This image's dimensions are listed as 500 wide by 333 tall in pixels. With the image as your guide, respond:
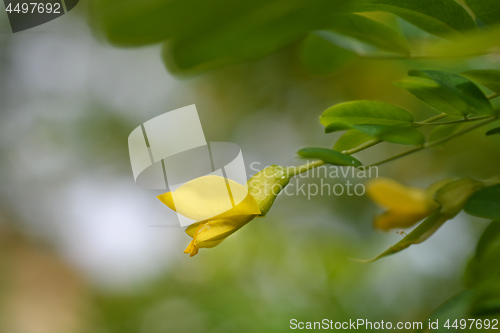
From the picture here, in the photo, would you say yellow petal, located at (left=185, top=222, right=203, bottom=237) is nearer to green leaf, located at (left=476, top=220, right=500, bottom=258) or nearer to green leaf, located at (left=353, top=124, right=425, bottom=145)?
green leaf, located at (left=353, top=124, right=425, bottom=145)

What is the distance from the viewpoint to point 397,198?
0.91 feet

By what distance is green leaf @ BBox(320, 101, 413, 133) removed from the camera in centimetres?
28

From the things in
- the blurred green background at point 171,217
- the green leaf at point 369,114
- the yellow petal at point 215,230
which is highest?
the green leaf at point 369,114

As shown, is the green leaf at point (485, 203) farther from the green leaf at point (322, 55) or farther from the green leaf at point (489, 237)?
the green leaf at point (322, 55)

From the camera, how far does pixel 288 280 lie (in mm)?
1106

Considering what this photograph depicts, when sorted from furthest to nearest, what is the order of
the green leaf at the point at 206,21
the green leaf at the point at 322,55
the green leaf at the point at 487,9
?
the green leaf at the point at 322,55 → the green leaf at the point at 487,9 → the green leaf at the point at 206,21

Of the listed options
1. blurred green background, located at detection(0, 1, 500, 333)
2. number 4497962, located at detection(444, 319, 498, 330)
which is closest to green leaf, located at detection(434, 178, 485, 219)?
number 4497962, located at detection(444, 319, 498, 330)

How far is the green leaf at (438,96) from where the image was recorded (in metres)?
0.26

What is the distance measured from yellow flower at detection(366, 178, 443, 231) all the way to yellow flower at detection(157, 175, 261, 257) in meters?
0.10

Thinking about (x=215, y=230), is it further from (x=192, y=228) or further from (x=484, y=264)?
(x=484, y=264)

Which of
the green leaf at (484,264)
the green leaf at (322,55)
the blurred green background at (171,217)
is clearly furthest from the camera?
the blurred green background at (171,217)

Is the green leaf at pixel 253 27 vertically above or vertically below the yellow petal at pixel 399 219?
above

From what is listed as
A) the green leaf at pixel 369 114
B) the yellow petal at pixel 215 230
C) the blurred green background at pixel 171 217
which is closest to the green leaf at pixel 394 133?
the green leaf at pixel 369 114

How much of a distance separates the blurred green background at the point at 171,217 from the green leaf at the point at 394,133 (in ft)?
1.49
